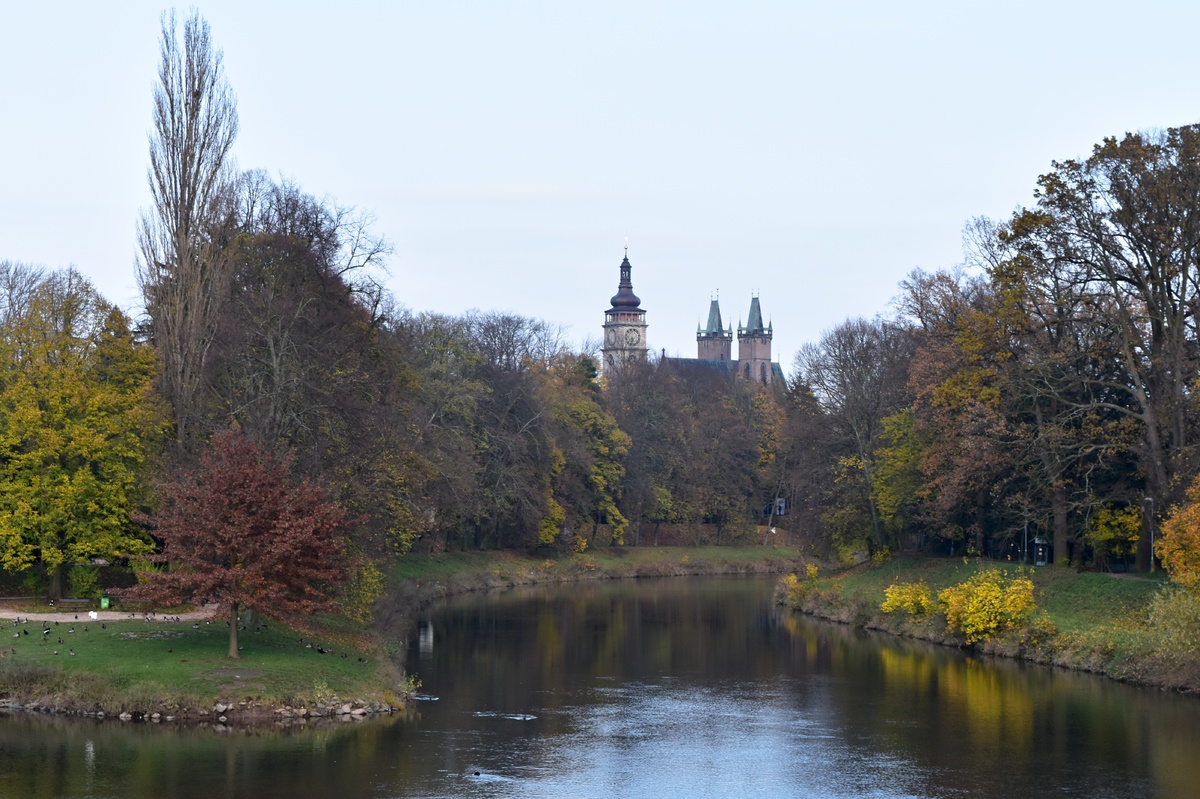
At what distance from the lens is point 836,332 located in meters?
67.9

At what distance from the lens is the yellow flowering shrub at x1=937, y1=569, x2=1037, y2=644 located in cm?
4472

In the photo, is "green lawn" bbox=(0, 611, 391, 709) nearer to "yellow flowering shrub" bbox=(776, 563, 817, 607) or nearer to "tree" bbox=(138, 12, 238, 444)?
"tree" bbox=(138, 12, 238, 444)

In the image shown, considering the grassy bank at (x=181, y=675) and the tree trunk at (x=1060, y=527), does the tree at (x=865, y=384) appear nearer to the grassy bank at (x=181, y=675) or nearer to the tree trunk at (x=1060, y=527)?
the tree trunk at (x=1060, y=527)

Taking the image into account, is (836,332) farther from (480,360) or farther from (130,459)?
(130,459)

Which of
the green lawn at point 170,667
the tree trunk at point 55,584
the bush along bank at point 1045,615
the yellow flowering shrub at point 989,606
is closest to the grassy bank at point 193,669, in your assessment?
the green lawn at point 170,667

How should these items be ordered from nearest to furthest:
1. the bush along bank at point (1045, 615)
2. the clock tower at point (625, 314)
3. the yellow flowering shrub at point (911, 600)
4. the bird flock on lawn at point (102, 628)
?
1. the bird flock on lawn at point (102, 628)
2. the bush along bank at point (1045, 615)
3. the yellow flowering shrub at point (911, 600)
4. the clock tower at point (625, 314)

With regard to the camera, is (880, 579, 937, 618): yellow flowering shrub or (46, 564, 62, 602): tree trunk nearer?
(46, 564, 62, 602): tree trunk

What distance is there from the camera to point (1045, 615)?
44.6 metres

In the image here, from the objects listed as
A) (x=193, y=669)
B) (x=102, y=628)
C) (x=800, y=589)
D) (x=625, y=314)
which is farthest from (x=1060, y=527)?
(x=625, y=314)

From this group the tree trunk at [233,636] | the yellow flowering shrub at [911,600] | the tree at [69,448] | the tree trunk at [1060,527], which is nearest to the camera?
the tree trunk at [233,636]

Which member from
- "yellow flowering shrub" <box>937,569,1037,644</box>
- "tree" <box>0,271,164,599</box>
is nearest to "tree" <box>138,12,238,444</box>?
"tree" <box>0,271,164,599</box>

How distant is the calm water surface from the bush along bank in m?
1.07

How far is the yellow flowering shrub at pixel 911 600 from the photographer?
50.5 meters

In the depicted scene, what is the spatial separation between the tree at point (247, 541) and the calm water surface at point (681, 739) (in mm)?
3857
